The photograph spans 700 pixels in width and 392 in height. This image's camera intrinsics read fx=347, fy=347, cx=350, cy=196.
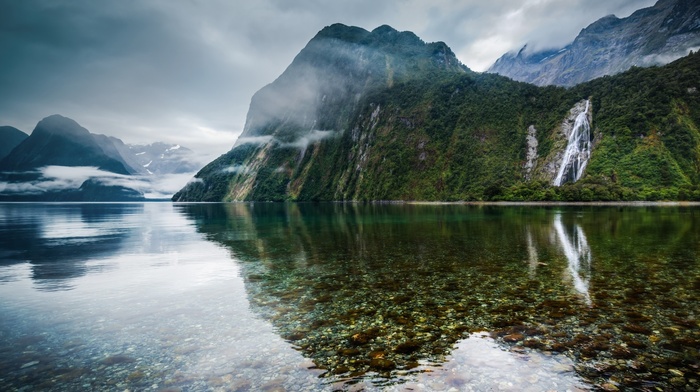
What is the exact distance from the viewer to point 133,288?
24.5 m

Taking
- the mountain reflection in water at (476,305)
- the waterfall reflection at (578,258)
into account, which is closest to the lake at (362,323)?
the mountain reflection in water at (476,305)

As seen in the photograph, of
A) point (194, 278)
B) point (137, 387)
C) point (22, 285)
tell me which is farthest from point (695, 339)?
→ point (22, 285)

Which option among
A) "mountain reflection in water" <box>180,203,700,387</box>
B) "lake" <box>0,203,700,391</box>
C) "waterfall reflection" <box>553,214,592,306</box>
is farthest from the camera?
"waterfall reflection" <box>553,214,592,306</box>

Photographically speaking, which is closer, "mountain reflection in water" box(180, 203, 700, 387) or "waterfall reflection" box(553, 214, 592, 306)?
"mountain reflection in water" box(180, 203, 700, 387)

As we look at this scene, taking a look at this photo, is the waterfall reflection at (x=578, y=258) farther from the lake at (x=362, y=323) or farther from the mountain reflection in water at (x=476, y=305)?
the lake at (x=362, y=323)

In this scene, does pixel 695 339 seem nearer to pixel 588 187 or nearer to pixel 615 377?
pixel 615 377

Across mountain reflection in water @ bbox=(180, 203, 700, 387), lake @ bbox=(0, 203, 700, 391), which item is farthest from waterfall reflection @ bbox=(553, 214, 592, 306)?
lake @ bbox=(0, 203, 700, 391)

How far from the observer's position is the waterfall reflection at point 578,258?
21359 millimetres

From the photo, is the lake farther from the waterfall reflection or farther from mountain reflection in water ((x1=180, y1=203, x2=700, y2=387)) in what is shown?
the waterfall reflection

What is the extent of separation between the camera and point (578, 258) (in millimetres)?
30484

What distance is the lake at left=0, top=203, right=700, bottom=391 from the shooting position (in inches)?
441

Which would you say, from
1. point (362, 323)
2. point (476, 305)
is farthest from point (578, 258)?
point (362, 323)

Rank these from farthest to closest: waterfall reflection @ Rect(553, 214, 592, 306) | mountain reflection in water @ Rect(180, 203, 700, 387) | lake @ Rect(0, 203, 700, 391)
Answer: waterfall reflection @ Rect(553, 214, 592, 306), mountain reflection in water @ Rect(180, 203, 700, 387), lake @ Rect(0, 203, 700, 391)

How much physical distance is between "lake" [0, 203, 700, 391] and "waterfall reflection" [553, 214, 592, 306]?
237 millimetres
